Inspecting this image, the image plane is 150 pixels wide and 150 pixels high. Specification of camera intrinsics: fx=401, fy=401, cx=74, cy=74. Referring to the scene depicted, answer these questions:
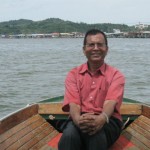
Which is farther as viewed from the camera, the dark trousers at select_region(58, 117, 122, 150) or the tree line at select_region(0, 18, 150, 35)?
the tree line at select_region(0, 18, 150, 35)

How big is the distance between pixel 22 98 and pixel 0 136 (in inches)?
302

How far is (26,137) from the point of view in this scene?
4.64 meters

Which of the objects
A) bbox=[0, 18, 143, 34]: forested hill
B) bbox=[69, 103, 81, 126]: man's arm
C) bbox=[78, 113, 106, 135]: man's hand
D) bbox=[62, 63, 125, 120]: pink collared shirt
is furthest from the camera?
bbox=[0, 18, 143, 34]: forested hill

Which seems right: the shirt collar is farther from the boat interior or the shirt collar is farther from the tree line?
the tree line

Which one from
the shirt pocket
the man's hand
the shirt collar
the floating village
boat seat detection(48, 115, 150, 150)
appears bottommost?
the floating village

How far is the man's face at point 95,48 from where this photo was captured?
4.07 metres

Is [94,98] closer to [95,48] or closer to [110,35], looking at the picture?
[95,48]

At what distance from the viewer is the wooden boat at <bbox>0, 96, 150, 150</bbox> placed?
4459 millimetres

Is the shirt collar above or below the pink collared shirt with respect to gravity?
above

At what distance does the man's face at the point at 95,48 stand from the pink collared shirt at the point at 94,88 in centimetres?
12

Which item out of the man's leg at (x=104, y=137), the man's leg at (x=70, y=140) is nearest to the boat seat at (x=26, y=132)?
the man's leg at (x=70, y=140)

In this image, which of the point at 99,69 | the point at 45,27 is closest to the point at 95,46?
the point at 99,69

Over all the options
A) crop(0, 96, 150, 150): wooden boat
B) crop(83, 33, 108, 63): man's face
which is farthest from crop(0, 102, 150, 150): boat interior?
crop(83, 33, 108, 63): man's face

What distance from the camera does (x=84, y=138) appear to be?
3820 millimetres
